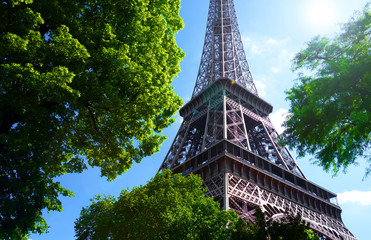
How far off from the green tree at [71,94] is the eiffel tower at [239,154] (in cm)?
1213

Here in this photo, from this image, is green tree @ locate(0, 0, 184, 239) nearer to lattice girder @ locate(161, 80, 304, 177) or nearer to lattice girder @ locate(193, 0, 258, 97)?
lattice girder @ locate(161, 80, 304, 177)

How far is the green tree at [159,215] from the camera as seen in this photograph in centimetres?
1537

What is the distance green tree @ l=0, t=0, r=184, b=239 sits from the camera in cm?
748

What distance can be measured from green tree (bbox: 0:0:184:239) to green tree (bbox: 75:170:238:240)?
5.97 meters

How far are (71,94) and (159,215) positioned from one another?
34.4 ft

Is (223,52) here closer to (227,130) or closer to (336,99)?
(227,130)

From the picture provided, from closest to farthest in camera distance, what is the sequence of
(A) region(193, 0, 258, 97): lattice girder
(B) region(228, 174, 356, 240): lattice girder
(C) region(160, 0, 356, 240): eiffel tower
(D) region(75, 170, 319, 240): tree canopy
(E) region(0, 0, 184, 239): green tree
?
(E) region(0, 0, 184, 239): green tree
(D) region(75, 170, 319, 240): tree canopy
(B) region(228, 174, 356, 240): lattice girder
(C) region(160, 0, 356, 240): eiffel tower
(A) region(193, 0, 258, 97): lattice girder

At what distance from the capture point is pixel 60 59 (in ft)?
25.7

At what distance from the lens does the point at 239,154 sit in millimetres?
28812

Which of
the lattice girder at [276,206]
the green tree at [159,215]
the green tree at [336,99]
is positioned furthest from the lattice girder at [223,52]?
the green tree at [336,99]

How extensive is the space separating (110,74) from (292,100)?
657 cm

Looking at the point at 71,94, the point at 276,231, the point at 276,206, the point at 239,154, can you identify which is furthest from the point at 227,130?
the point at 71,94

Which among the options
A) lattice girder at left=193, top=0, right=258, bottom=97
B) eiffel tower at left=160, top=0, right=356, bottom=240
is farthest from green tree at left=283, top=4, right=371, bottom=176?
lattice girder at left=193, top=0, right=258, bottom=97

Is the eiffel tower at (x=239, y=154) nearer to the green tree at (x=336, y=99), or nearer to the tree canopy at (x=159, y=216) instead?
the tree canopy at (x=159, y=216)
